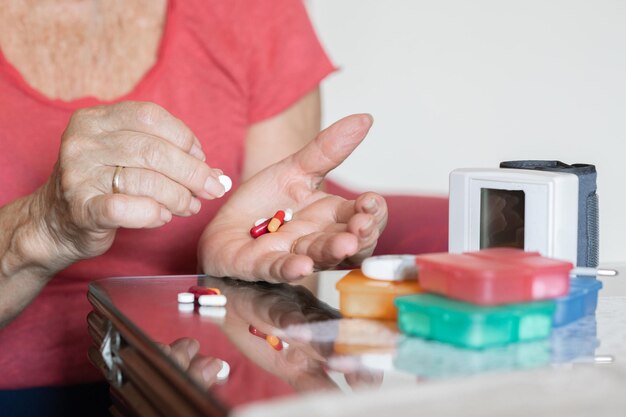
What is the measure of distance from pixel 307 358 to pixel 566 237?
0.24 m

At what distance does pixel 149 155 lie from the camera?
0.76 m

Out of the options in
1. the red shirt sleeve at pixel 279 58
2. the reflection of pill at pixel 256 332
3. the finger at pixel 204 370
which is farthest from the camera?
the red shirt sleeve at pixel 279 58

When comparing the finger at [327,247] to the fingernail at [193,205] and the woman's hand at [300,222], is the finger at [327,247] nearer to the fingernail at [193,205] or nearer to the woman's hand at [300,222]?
the woman's hand at [300,222]

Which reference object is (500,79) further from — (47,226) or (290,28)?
(47,226)

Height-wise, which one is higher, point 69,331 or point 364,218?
point 364,218

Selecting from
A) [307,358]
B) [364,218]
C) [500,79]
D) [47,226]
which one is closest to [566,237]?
[364,218]

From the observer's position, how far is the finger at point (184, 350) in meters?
0.41

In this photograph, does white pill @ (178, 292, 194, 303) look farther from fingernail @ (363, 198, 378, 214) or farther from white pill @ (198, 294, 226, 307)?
fingernail @ (363, 198, 378, 214)

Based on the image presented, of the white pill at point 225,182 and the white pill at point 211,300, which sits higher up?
the white pill at point 225,182

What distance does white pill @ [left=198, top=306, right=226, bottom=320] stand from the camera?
0.55m

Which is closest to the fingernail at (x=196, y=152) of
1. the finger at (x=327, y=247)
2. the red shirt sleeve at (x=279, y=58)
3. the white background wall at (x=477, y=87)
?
the finger at (x=327, y=247)

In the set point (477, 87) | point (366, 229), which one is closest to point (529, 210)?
point (366, 229)

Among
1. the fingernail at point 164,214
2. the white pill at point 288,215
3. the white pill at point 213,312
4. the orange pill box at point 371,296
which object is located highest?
the fingernail at point 164,214

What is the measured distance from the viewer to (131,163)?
761mm
